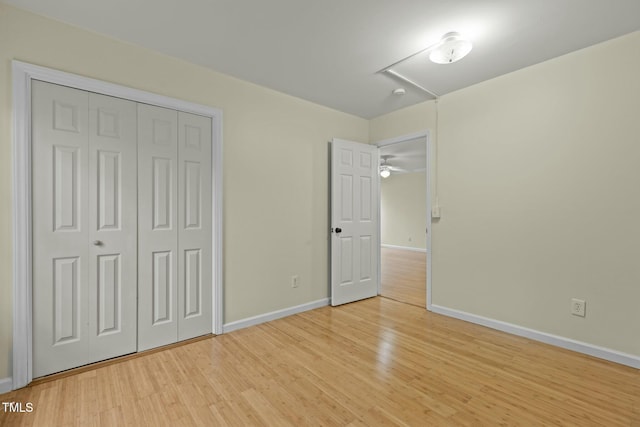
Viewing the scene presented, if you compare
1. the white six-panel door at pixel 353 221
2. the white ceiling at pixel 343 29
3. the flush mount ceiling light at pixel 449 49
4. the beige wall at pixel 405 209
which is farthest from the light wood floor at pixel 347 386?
the beige wall at pixel 405 209

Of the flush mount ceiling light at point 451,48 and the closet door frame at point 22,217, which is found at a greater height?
the flush mount ceiling light at point 451,48

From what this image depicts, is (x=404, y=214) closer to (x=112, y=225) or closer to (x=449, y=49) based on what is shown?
(x=449, y=49)

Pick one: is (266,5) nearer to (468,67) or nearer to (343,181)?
(468,67)

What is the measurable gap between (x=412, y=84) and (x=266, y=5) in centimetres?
179

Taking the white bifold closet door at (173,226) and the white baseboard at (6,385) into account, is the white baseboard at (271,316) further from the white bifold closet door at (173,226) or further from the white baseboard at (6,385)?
the white baseboard at (6,385)

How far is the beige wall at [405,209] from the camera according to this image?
8.74m

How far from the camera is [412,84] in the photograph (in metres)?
3.12

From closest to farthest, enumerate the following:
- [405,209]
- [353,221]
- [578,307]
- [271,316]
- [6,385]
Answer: [6,385] → [578,307] → [271,316] → [353,221] → [405,209]

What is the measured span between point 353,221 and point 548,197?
2043 millimetres

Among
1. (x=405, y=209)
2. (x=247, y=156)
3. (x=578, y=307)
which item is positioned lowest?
(x=578, y=307)

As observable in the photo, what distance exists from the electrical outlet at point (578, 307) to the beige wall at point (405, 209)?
19.5 feet

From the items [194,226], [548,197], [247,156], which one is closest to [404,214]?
[548,197]

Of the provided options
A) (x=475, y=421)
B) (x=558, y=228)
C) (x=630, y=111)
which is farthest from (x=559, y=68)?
(x=475, y=421)

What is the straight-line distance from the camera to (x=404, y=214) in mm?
9242
